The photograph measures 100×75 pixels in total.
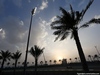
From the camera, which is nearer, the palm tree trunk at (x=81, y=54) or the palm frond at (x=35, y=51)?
the palm tree trunk at (x=81, y=54)

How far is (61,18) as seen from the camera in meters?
14.8

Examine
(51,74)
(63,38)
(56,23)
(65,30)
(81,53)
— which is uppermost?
(56,23)

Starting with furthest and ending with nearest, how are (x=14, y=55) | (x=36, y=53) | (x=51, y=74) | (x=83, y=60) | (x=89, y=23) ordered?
(x=14, y=55)
(x=36, y=53)
(x=51, y=74)
(x=89, y=23)
(x=83, y=60)

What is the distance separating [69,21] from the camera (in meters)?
14.2

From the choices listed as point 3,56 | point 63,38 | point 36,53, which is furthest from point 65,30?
point 3,56

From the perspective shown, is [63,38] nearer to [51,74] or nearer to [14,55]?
[51,74]

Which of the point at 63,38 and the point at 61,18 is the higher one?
the point at 61,18

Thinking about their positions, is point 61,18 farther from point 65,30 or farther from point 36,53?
point 36,53

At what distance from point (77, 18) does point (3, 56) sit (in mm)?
34042

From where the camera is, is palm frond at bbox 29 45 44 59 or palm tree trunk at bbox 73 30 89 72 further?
palm frond at bbox 29 45 44 59

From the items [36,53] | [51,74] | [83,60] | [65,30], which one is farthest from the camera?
[36,53]

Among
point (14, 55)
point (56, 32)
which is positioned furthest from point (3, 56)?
point (56, 32)

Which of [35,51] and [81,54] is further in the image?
[35,51]

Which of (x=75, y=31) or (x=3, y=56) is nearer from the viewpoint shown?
(x=75, y=31)
